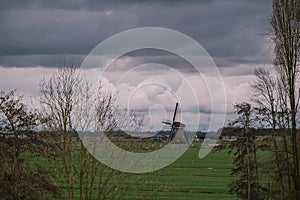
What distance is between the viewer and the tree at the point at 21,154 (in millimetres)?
25047

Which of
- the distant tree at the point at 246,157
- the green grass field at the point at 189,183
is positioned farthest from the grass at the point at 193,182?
the distant tree at the point at 246,157

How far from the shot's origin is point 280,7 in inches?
1188

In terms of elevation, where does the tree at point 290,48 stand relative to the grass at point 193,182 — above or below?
above

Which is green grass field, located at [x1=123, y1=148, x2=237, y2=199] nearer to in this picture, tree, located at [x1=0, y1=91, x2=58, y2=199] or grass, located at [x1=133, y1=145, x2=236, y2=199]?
grass, located at [x1=133, y1=145, x2=236, y2=199]

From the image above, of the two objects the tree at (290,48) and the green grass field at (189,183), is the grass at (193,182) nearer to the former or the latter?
the green grass field at (189,183)

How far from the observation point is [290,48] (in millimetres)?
29094

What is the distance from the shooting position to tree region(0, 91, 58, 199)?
25.0 meters

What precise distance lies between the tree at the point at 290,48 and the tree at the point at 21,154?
34.8ft

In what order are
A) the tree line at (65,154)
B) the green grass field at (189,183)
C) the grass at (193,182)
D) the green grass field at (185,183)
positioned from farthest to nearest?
1. the grass at (193,182)
2. the green grass field at (189,183)
3. the green grass field at (185,183)
4. the tree line at (65,154)

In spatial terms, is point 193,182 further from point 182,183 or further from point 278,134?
point 278,134

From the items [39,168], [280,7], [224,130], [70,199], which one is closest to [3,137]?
[39,168]

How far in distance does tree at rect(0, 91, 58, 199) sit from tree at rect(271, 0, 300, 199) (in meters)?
10.6

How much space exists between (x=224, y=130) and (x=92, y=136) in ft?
26.2

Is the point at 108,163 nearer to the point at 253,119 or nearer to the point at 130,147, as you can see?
the point at 130,147
